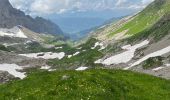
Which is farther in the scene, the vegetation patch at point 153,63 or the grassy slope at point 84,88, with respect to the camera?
the vegetation patch at point 153,63

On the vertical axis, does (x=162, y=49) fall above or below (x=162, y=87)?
above

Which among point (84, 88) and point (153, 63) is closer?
point (84, 88)

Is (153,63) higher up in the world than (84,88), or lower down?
higher up

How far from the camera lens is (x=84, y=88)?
32406 mm

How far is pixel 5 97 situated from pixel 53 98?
4722mm

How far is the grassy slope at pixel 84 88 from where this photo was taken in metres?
31.6

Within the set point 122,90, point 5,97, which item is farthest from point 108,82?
point 5,97

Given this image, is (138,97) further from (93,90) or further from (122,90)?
(93,90)

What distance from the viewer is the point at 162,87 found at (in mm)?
37406

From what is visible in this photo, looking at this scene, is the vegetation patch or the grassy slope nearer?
the grassy slope

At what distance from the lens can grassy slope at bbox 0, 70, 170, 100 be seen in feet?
104

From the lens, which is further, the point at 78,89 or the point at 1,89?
the point at 1,89

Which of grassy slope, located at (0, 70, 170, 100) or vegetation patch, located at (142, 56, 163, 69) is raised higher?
vegetation patch, located at (142, 56, 163, 69)

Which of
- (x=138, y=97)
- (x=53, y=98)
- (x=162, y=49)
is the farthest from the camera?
(x=162, y=49)
